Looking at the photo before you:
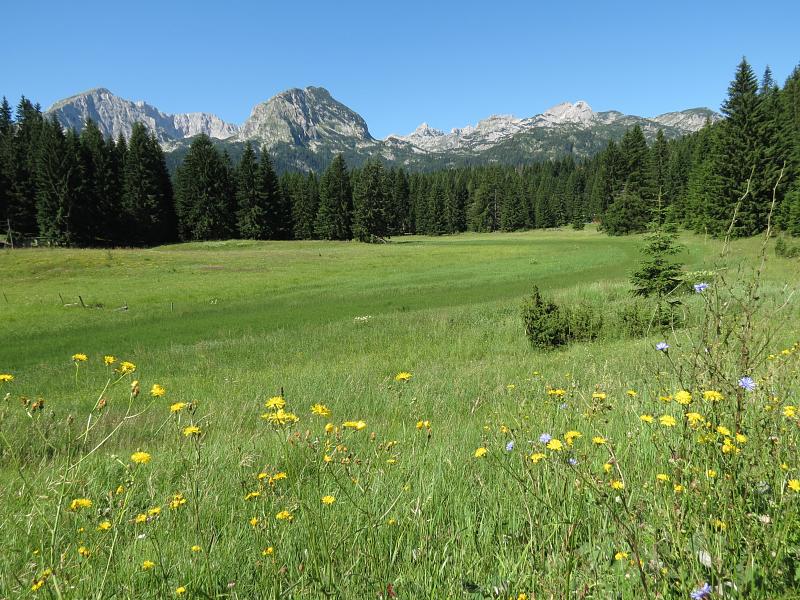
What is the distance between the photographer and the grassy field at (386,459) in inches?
77.0

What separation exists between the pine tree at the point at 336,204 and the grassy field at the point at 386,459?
62.6 meters

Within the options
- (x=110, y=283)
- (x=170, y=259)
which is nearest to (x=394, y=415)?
(x=110, y=283)

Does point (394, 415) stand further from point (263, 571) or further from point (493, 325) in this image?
point (493, 325)

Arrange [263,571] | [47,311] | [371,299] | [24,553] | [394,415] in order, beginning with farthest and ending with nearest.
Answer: [371,299]
[47,311]
[394,415]
[24,553]
[263,571]

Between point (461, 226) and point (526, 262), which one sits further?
point (461, 226)

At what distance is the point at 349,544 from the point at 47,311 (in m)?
28.7

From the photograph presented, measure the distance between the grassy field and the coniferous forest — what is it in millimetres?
31595

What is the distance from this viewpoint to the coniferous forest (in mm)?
47469

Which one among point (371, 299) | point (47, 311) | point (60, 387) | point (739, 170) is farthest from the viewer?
point (739, 170)

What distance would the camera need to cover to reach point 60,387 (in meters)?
11.7

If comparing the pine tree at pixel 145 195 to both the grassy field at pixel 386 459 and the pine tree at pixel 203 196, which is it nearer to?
the pine tree at pixel 203 196

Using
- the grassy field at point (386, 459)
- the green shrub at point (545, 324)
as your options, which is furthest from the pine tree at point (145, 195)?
the green shrub at point (545, 324)

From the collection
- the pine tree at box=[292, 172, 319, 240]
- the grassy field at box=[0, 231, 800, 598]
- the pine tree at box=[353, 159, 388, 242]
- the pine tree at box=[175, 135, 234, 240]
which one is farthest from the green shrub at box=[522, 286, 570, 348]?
the pine tree at box=[292, 172, 319, 240]

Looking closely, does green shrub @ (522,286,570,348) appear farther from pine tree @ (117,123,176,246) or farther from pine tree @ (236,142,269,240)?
pine tree @ (236,142,269,240)
